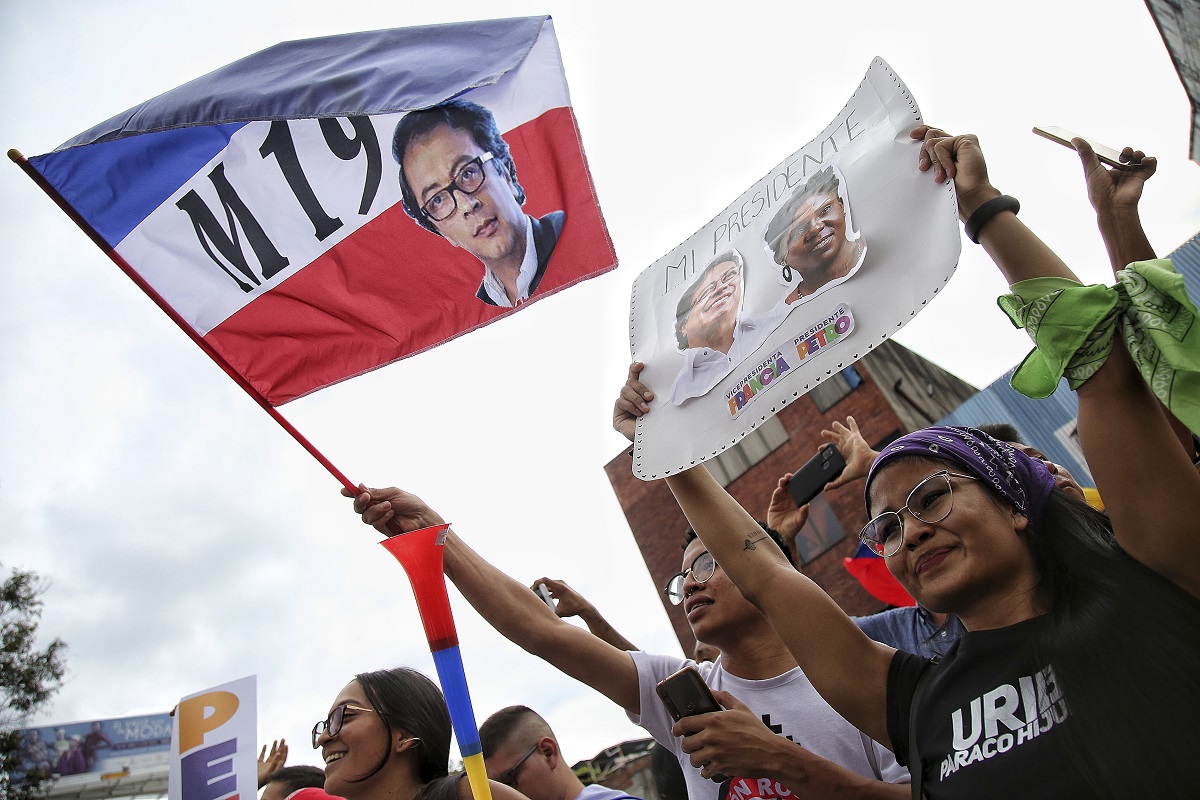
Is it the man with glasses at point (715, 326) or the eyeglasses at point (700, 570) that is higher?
the man with glasses at point (715, 326)

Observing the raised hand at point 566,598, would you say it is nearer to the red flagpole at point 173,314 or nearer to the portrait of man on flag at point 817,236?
the red flagpole at point 173,314

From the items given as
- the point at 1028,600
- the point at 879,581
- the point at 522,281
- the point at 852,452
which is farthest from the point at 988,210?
the point at 879,581

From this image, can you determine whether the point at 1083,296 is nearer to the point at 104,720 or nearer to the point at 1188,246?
the point at 1188,246

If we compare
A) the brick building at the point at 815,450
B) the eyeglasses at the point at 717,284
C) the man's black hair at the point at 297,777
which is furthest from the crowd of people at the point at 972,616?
the brick building at the point at 815,450

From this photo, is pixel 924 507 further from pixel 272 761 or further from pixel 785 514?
pixel 272 761

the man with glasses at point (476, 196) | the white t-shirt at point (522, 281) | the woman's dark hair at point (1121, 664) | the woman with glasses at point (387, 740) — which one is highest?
the man with glasses at point (476, 196)

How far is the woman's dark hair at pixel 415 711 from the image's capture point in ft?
8.38

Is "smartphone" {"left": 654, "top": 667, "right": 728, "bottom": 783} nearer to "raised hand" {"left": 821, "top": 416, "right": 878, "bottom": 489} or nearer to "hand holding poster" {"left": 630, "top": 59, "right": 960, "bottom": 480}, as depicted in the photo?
"hand holding poster" {"left": 630, "top": 59, "right": 960, "bottom": 480}

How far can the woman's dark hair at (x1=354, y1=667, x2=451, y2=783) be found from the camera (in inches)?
101

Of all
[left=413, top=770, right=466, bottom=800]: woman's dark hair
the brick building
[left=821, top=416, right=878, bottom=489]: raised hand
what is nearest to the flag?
[left=821, top=416, right=878, bottom=489]: raised hand

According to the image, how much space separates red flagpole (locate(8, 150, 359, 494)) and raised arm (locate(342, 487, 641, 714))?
0.44ft

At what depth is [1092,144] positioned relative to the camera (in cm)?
169

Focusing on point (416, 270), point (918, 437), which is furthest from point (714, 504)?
point (416, 270)

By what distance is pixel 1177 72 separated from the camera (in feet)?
50.3
